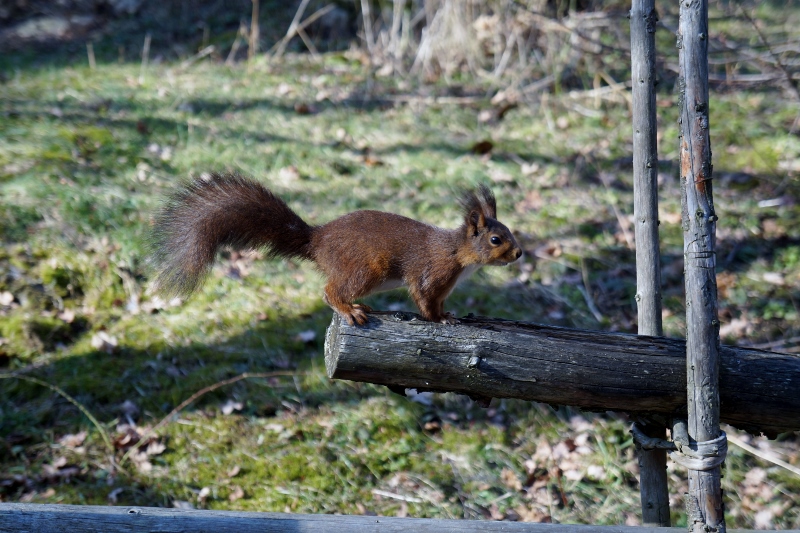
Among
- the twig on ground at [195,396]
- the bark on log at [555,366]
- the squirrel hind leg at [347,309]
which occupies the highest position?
the squirrel hind leg at [347,309]

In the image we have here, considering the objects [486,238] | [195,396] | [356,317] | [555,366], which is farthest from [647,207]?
[195,396]

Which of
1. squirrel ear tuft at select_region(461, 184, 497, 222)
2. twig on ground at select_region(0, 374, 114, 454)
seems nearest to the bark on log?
squirrel ear tuft at select_region(461, 184, 497, 222)

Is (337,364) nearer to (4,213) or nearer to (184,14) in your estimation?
(4,213)

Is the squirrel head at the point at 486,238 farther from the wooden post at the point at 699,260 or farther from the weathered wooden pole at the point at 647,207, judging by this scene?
the wooden post at the point at 699,260

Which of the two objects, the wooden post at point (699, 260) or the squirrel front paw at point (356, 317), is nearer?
the wooden post at point (699, 260)

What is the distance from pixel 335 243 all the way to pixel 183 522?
1.03 m

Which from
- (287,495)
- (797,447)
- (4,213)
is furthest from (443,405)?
(4,213)

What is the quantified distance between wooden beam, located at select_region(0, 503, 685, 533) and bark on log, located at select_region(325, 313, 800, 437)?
411mm

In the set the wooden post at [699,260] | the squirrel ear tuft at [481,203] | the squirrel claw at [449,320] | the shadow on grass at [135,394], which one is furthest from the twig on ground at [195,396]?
the wooden post at [699,260]

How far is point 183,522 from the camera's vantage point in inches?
83.2

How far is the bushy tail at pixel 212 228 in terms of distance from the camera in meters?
2.46

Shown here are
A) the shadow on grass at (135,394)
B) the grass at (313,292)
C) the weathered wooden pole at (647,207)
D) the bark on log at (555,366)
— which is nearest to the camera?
the bark on log at (555,366)

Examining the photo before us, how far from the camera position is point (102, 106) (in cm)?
670

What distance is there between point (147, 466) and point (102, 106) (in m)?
4.28
